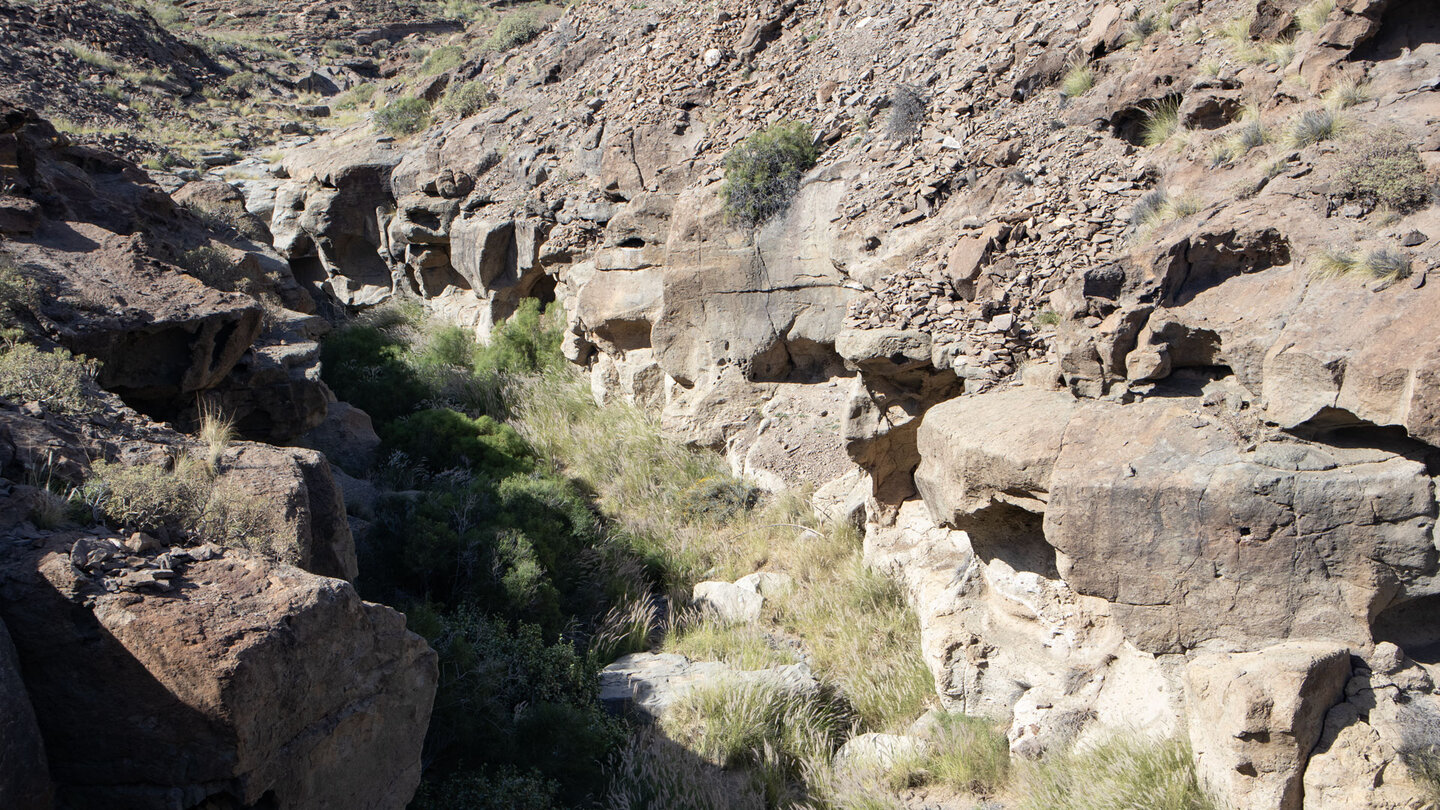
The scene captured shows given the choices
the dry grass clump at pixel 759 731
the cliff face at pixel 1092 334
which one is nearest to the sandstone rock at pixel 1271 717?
the cliff face at pixel 1092 334

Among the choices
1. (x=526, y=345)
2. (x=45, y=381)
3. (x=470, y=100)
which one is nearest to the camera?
(x=45, y=381)

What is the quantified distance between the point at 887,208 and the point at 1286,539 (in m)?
5.57

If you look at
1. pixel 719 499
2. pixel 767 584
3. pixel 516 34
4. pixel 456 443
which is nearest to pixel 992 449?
pixel 767 584

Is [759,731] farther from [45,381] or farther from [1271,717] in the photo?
[45,381]

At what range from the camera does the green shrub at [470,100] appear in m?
16.7

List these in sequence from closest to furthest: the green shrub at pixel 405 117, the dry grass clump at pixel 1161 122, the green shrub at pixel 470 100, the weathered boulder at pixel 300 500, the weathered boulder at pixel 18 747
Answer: the weathered boulder at pixel 18 747, the weathered boulder at pixel 300 500, the dry grass clump at pixel 1161 122, the green shrub at pixel 470 100, the green shrub at pixel 405 117

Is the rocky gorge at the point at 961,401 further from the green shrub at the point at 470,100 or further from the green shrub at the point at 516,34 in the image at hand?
the green shrub at the point at 516,34

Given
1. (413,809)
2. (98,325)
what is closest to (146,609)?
(413,809)

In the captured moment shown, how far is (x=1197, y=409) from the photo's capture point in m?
5.25

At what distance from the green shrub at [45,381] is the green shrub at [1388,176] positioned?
26.5 ft

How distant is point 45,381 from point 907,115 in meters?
8.33

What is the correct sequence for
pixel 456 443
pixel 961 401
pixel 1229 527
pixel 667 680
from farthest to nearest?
1. pixel 456 443
2. pixel 667 680
3. pixel 961 401
4. pixel 1229 527

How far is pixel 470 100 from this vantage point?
16.7 meters

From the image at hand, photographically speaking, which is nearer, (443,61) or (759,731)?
(759,731)
